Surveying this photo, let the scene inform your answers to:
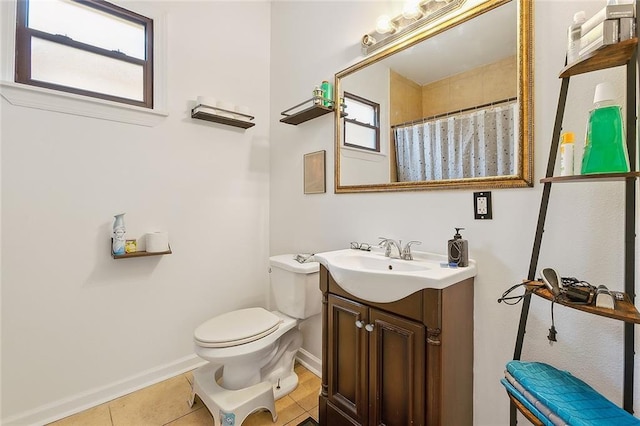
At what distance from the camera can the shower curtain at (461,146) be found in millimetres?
1166

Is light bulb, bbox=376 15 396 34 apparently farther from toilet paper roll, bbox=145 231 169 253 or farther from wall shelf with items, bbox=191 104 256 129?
toilet paper roll, bbox=145 231 169 253

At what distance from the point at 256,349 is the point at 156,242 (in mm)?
951

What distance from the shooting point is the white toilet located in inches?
58.0

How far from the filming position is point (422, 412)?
1.08 m

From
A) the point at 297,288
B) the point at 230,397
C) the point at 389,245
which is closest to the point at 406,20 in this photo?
the point at 389,245

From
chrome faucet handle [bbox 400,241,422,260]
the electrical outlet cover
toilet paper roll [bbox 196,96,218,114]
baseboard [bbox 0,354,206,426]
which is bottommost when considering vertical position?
baseboard [bbox 0,354,206,426]

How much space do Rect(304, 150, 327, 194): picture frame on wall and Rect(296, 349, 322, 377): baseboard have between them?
1207mm

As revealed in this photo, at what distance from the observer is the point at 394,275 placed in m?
1.06

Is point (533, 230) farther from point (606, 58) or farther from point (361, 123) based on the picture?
point (361, 123)

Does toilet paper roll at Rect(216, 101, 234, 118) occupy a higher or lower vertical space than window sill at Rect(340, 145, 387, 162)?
higher

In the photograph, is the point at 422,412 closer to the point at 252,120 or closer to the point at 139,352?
the point at 139,352

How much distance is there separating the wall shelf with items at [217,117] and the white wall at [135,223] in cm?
8

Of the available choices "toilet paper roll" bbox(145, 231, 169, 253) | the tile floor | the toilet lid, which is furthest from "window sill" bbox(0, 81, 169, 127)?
the tile floor

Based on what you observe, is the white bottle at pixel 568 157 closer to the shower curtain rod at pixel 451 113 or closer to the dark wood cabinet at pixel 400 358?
the shower curtain rod at pixel 451 113
